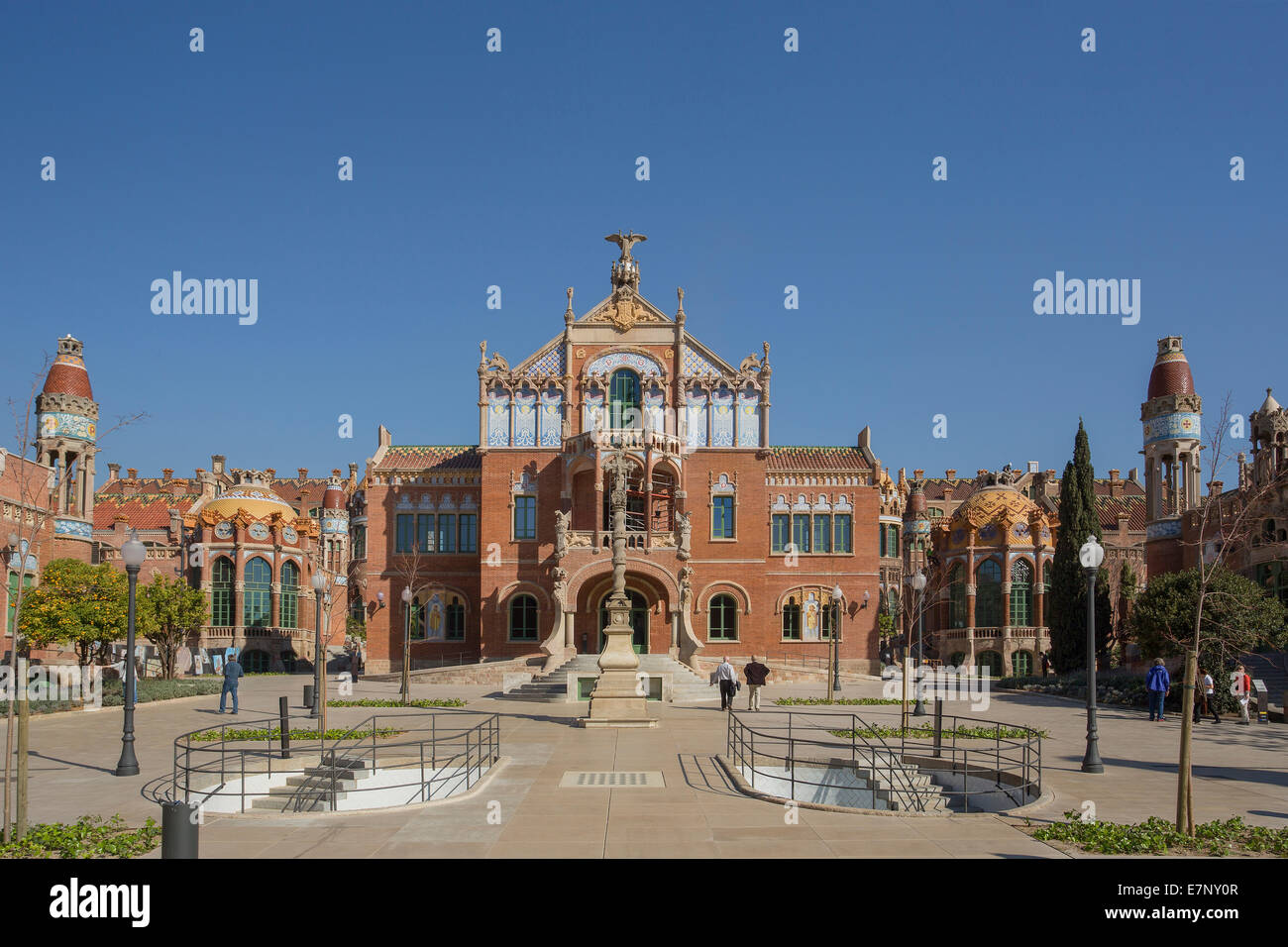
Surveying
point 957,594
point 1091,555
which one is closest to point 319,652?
point 1091,555

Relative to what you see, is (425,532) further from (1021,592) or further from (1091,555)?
(1091,555)

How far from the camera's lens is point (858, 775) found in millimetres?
18812

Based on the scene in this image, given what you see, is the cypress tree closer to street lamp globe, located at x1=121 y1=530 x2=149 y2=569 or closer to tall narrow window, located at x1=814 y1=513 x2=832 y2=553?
tall narrow window, located at x1=814 y1=513 x2=832 y2=553

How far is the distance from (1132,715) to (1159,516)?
22.5m

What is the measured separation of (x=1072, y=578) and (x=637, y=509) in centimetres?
1802

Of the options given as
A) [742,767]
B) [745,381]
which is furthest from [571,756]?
[745,381]

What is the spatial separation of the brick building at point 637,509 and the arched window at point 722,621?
5 centimetres

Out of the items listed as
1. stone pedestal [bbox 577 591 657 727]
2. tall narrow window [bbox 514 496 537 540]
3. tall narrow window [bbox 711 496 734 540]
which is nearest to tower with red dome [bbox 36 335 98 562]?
tall narrow window [bbox 514 496 537 540]

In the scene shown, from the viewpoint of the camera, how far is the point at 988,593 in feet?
190

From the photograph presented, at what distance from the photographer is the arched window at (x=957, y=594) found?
58.6 meters

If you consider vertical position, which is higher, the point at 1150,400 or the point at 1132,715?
the point at 1150,400

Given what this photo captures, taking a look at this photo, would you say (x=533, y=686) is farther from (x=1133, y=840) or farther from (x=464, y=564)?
(x=1133, y=840)

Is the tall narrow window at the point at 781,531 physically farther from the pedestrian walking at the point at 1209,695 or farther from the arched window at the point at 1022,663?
the pedestrian walking at the point at 1209,695

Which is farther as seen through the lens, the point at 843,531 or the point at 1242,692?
the point at 843,531
